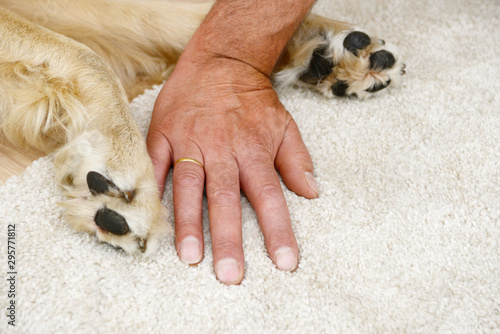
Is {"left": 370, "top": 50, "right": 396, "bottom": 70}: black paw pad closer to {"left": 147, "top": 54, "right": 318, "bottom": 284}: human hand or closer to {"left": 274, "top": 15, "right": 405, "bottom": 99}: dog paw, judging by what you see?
{"left": 274, "top": 15, "right": 405, "bottom": 99}: dog paw

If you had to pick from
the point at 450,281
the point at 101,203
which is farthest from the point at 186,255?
the point at 450,281

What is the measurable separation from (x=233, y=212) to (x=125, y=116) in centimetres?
34

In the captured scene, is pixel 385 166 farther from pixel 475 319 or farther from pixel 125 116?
pixel 125 116

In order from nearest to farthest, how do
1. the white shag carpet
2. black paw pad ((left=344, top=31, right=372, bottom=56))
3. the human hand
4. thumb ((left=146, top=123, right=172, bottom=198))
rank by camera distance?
1. the white shag carpet
2. the human hand
3. thumb ((left=146, top=123, right=172, bottom=198))
4. black paw pad ((left=344, top=31, right=372, bottom=56))

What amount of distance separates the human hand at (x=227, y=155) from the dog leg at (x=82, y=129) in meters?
0.09

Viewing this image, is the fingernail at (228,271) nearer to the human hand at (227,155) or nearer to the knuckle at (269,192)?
the human hand at (227,155)

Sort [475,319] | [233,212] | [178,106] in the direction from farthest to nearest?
1. [178,106]
2. [233,212]
3. [475,319]

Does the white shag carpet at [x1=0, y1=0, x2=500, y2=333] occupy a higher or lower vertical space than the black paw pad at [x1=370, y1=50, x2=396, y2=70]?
lower

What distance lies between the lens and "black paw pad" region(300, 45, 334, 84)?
4.31 feet

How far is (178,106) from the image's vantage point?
117cm

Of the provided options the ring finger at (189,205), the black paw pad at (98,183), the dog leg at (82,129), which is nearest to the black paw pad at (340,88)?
the ring finger at (189,205)

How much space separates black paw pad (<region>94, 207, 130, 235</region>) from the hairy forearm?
61cm

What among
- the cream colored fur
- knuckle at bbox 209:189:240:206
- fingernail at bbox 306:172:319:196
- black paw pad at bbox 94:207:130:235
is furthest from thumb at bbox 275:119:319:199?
black paw pad at bbox 94:207:130:235

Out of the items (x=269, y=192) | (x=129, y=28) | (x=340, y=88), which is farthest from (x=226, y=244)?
(x=129, y=28)
